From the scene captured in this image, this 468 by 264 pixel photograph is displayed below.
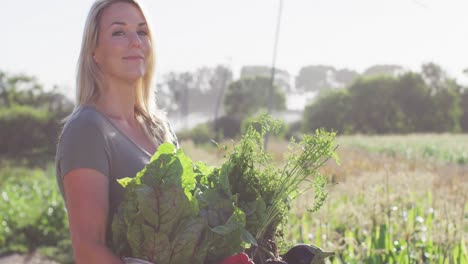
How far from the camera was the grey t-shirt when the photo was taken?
195 cm

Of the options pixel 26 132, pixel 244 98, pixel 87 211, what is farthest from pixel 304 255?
pixel 244 98

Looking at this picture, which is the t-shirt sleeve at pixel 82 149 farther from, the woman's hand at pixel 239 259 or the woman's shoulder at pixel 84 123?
the woman's hand at pixel 239 259

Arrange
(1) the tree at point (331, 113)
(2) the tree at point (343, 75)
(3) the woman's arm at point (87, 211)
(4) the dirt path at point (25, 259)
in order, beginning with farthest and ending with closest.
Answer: (2) the tree at point (343, 75) → (1) the tree at point (331, 113) → (4) the dirt path at point (25, 259) → (3) the woman's arm at point (87, 211)

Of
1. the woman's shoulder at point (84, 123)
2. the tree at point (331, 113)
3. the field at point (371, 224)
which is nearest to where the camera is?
the woman's shoulder at point (84, 123)

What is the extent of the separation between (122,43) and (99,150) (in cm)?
42

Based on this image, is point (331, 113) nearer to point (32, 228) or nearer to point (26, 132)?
point (26, 132)

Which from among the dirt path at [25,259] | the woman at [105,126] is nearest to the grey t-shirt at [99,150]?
the woman at [105,126]

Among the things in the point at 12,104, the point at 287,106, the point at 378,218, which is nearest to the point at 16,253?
the point at 378,218

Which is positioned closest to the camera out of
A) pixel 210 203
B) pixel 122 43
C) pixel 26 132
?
pixel 210 203

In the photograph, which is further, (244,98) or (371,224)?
(244,98)

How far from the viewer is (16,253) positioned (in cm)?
946

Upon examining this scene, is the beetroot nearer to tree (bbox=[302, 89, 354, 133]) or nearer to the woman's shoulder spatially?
the woman's shoulder

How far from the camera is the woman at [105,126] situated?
1.90 meters

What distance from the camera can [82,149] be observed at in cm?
195
